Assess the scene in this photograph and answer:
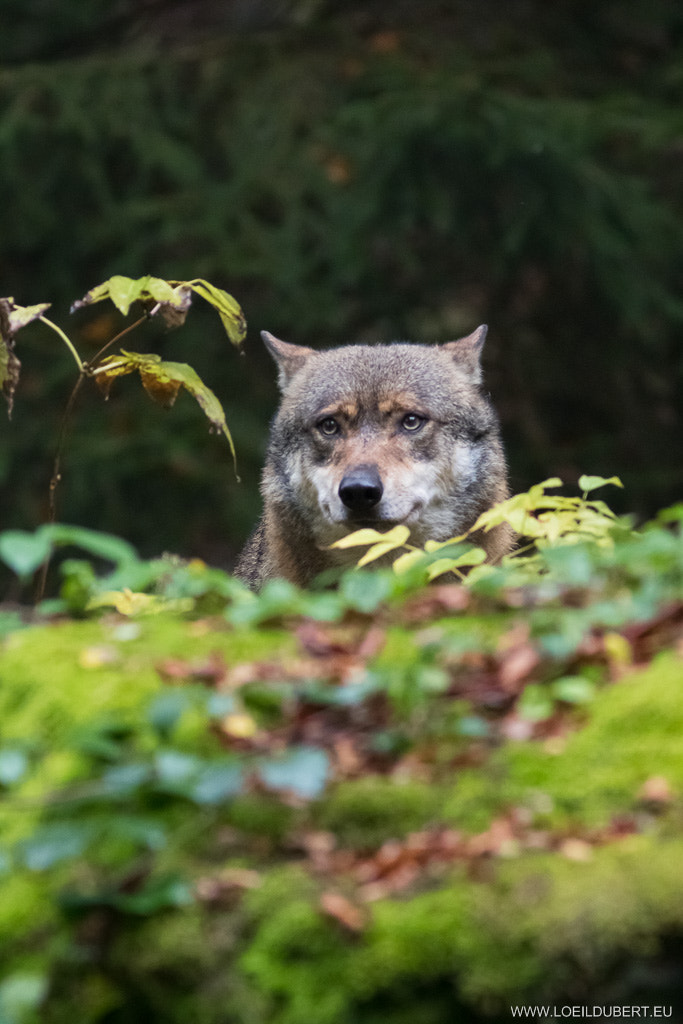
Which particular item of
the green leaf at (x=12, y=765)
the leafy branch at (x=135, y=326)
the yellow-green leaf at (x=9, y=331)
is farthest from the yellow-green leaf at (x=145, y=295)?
the green leaf at (x=12, y=765)

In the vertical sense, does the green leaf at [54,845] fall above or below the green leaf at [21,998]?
above

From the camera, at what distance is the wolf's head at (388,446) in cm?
504

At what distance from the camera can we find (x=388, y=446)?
17.1ft

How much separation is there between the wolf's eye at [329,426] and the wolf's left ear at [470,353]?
0.70 metres

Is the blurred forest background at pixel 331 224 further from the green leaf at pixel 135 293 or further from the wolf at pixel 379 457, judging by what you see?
the green leaf at pixel 135 293

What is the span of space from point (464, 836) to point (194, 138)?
9535 mm

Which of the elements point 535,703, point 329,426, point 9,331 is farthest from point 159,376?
point 535,703

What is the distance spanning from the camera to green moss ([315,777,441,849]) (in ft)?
7.16

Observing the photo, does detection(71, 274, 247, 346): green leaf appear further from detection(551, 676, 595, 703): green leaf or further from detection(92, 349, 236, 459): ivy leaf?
detection(551, 676, 595, 703): green leaf

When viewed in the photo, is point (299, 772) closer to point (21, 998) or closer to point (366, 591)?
point (21, 998)

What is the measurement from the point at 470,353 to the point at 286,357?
912 mm

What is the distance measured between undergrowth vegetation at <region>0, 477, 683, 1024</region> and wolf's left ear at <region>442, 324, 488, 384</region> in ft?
9.68

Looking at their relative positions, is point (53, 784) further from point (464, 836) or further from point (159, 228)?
point (159, 228)

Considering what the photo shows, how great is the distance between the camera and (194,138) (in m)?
10.8
